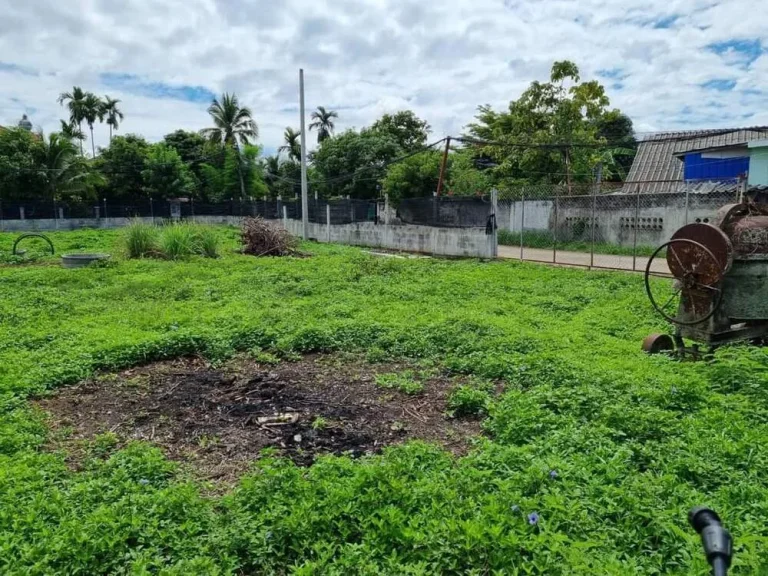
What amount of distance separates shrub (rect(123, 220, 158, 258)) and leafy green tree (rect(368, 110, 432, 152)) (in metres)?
26.9

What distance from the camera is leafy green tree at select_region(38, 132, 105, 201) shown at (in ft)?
102

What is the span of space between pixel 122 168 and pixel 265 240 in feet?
82.9

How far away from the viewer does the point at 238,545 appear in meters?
2.55

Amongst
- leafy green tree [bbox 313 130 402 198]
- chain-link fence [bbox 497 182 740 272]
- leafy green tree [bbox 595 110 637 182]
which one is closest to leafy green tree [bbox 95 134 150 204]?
leafy green tree [bbox 313 130 402 198]

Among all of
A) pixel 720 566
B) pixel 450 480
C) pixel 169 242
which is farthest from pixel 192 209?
pixel 720 566

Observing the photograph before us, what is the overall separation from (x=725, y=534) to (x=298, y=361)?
4630 millimetres

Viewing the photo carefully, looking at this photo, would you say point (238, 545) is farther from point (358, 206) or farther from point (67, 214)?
point (67, 214)

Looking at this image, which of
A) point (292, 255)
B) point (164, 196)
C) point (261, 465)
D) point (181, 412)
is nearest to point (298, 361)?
point (181, 412)

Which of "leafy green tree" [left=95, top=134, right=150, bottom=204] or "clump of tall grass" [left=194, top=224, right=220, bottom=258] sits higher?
"leafy green tree" [left=95, top=134, right=150, bottom=204]

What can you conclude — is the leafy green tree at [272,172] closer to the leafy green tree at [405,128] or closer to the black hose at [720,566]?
the leafy green tree at [405,128]

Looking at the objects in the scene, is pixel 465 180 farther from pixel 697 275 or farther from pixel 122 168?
pixel 122 168

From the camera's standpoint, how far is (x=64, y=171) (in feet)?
105

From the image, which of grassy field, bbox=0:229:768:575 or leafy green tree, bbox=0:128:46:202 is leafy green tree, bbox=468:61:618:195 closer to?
grassy field, bbox=0:229:768:575

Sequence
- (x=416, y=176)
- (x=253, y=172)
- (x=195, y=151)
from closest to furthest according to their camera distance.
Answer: (x=416, y=176) → (x=253, y=172) → (x=195, y=151)
